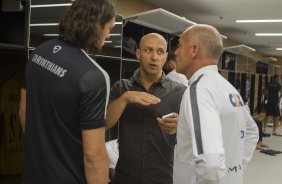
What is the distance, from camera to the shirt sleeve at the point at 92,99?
1.25 meters

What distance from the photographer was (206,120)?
141 cm

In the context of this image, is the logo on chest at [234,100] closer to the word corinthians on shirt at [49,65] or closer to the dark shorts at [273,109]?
the word corinthians on shirt at [49,65]

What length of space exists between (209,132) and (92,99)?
549 mm

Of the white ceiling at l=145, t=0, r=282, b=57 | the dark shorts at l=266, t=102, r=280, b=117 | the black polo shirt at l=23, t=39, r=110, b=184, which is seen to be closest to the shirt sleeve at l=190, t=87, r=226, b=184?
the black polo shirt at l=23, t=39, r=110, b=184

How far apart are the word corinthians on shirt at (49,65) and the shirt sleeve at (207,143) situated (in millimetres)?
629

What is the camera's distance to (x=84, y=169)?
1.38 meters

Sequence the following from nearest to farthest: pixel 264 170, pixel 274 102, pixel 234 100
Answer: pixel 234 100, pixel 264 170, pixel 274 102

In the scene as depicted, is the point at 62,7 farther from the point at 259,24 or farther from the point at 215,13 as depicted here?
the point at 259,24

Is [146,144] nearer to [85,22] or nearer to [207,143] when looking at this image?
[207,143]

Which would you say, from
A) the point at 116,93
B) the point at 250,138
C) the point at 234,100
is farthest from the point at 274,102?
the point at 234,100

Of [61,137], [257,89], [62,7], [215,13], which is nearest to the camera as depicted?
[61,137]

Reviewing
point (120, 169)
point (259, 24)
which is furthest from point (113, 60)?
point (259, 24)

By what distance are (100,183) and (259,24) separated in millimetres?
8106

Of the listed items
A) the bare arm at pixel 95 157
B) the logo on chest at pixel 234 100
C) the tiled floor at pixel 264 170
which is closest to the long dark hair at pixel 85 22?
the bare arm at pixel 95 157
